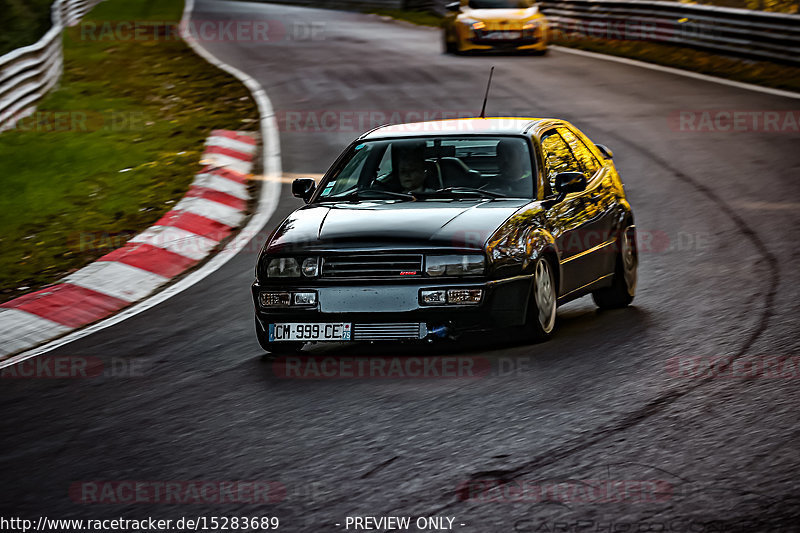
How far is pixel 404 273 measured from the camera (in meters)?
7.47

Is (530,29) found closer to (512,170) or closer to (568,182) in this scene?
(512,170)

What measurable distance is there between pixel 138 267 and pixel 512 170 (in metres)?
3.99

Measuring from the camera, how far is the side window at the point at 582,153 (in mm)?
9352

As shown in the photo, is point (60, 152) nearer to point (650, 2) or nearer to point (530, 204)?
point (530, 204)

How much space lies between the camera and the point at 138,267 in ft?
36.4

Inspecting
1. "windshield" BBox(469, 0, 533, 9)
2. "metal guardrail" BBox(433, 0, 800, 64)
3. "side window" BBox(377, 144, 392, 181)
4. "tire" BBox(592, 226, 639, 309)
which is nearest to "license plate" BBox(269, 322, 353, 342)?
"side window" BBox(377, 144, 392, 181)

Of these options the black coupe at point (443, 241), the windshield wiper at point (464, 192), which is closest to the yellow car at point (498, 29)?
the black coupe at point (443, 241)

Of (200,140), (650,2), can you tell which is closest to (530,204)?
(200,140)

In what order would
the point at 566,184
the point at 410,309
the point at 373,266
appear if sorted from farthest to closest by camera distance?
the point at 566,184 < the point at 373,266 < the point at 410,309

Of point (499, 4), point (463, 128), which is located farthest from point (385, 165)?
point (499, 4)

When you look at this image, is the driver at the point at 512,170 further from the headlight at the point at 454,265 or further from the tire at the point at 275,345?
the tire at the point at 275,345

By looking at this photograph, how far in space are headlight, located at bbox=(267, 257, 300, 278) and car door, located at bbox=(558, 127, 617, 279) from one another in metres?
2.10

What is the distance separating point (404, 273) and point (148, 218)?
6195 millimetres

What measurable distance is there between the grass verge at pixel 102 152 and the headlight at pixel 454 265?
4.63m
